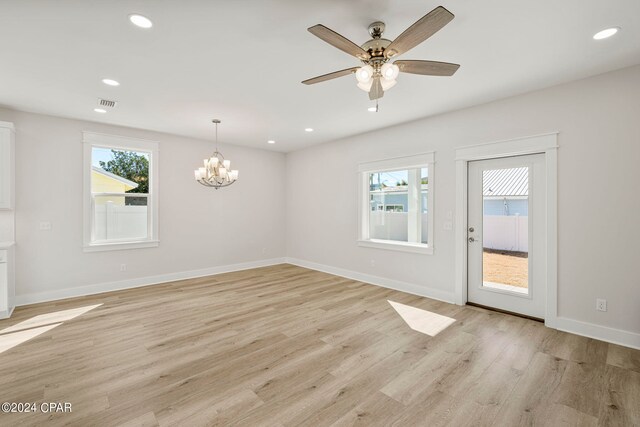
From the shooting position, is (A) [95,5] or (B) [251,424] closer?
(B) [251,424]

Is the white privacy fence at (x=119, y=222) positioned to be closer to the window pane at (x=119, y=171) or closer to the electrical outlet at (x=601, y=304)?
the window pane at (x=119, y=171)

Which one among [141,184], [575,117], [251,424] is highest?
[575,117]

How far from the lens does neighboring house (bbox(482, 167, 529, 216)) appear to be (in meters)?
3.75

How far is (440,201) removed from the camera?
450cm

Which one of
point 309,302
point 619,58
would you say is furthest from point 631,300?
point 309,302

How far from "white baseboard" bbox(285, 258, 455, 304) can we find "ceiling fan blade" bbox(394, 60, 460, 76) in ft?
10.6

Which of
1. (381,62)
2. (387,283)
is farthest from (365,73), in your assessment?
(387,283)

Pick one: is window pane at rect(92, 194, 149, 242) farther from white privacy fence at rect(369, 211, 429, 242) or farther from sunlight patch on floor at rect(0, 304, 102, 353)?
white privacy fence at rect(369, 211, 429, 242)

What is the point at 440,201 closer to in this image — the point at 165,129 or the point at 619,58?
the point at 619,58

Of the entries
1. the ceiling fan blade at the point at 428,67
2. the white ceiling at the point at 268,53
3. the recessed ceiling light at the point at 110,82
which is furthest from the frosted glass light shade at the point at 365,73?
the recessed ceiling light at the point at 110,82

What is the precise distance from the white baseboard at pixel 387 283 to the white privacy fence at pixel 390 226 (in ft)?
2.53

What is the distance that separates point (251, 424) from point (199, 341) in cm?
145

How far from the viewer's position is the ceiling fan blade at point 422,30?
1681 millimetres

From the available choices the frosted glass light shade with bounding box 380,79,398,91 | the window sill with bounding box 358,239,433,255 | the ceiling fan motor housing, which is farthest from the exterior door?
the ceiling fan motor housing
